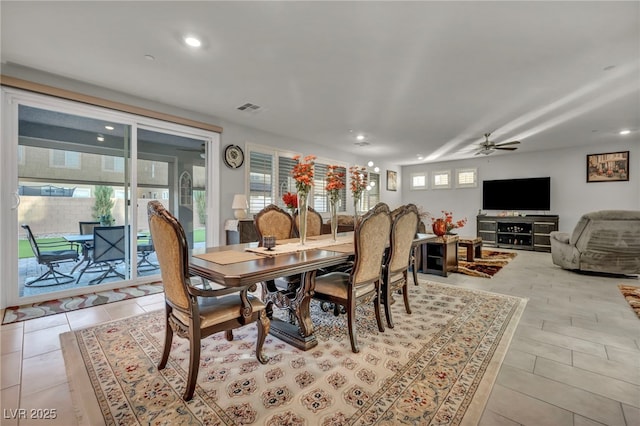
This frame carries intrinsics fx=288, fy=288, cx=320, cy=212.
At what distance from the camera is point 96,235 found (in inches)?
141

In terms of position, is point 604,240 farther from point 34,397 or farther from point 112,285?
point 112,285

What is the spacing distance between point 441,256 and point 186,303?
3848 mm

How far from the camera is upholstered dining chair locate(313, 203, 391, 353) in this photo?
2.11 m

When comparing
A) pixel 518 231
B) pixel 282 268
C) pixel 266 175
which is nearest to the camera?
pixel 282 268

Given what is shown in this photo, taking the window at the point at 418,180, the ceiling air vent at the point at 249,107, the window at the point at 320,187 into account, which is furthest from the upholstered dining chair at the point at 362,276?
the window at the point at 418,180

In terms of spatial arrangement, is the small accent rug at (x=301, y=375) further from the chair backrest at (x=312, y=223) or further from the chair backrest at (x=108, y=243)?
the chair backrest at (x=108, y=243)

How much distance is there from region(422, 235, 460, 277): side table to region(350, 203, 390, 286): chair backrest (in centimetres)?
235

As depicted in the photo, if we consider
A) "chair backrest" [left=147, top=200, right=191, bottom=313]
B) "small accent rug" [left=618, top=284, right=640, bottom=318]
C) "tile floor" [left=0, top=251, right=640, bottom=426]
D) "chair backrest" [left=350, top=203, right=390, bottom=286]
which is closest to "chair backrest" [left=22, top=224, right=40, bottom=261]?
"tile floor" [left=0, top=251, right=640, bottom=426]

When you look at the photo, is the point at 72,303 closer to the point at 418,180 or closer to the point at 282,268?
the point at 282,268

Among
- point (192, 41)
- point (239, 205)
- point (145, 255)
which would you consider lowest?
point (145, 255)

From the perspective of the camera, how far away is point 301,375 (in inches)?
70.9

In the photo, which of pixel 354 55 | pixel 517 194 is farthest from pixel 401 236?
pixel 517 194

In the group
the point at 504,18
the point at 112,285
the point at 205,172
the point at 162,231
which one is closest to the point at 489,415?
the point at 162,231

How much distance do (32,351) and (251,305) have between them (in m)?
1.76
